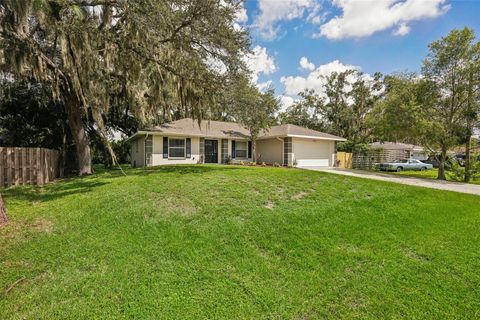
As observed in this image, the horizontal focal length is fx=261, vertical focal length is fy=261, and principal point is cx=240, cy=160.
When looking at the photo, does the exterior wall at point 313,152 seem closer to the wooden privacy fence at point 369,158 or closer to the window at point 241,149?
the wooden privacy fence at point 369,158

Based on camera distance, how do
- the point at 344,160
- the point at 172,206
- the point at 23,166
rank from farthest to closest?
the point at 344,160 < the point at 23,166 < the point at 172,206

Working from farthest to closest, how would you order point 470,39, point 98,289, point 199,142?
point 199,142
point 470,39
point 98,289

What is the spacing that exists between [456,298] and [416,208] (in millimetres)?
3448

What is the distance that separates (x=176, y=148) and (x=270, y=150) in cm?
720

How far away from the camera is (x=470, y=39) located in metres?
13.8

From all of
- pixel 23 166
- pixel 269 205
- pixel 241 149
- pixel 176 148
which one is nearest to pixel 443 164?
pixel 241 149

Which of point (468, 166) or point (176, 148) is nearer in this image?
point (468, 166)

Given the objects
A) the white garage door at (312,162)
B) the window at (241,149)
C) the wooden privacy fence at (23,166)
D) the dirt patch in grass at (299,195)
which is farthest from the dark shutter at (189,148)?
the dirt patch in grass at (299,195)

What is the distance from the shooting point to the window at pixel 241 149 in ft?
64.0

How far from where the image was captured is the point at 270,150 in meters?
20.0

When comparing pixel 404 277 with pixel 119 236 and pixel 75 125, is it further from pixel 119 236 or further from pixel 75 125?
pixel 75 125

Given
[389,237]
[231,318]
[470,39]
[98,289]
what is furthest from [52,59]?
[470,39]

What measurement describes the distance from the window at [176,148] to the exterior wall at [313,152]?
7879 millimetres

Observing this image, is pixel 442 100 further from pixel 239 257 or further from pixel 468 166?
pixel 239 257
